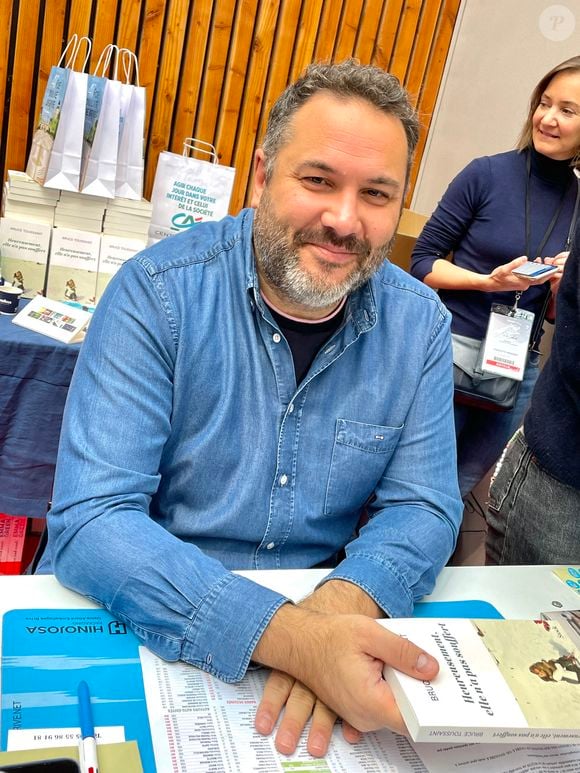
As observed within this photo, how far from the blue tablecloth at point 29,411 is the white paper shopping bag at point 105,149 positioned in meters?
0.73

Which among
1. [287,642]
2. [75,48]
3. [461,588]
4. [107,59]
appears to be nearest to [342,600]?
[287,642]

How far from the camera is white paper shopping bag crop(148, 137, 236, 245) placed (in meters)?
3.19

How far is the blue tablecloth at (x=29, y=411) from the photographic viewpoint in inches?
96.7

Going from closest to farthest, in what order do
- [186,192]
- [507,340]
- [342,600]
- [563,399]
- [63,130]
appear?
[342,600]
[563,399]
[507,340]
[63,130]
[186,192]

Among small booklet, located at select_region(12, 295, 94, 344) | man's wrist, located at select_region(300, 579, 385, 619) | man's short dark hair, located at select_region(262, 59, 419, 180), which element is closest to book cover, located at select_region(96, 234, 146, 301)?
small booklet, located at select_region(12, 295, 94, 344)

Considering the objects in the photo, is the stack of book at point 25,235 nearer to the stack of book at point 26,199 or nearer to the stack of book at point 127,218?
the stack of book at point 26,199

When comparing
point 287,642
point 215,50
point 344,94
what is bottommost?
point 287,642

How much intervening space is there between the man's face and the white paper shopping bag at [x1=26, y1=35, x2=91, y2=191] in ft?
5.82

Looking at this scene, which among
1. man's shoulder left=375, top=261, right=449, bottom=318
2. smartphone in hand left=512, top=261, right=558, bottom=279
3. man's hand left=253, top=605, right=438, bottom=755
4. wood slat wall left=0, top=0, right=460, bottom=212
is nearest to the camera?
man's hand left=253, top=605, right=438, bottom=755

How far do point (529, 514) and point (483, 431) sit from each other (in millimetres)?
1267

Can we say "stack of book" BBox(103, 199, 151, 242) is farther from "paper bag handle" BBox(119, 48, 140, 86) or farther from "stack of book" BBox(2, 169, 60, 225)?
"paper bag handle" BBox(119, 48, 140, 86)

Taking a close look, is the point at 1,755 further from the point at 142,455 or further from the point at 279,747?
the point at 142,455

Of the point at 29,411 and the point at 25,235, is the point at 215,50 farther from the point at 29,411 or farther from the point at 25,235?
the point at 29,411

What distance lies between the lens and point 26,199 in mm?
2961
